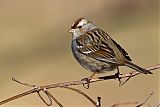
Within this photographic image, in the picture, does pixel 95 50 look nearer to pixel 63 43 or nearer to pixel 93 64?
pixel 93 64

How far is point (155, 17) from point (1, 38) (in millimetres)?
1974

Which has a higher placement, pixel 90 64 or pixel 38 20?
pixel 38 20

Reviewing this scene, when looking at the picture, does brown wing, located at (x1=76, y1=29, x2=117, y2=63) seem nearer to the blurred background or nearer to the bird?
the bird

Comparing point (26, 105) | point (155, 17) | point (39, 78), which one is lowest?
point (26, 105)

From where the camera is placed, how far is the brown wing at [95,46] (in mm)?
3811

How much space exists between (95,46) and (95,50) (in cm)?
4

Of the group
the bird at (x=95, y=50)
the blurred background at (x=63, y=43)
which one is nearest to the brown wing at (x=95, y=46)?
the bird at (x=95, y=50)

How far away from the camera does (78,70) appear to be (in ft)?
24.7

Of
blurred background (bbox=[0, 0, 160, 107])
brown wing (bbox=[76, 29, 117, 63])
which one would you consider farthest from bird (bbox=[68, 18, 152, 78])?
blurred background (bbox=[0, 0, 160, 107])

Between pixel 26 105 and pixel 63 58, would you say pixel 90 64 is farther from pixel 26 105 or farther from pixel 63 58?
pixel 63 58

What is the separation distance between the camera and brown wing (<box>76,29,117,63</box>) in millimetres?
3811

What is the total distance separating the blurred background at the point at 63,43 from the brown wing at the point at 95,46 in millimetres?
2044

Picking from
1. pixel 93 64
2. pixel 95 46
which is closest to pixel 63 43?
pixel 95 46

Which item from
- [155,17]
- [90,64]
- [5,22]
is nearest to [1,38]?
[5,22]
